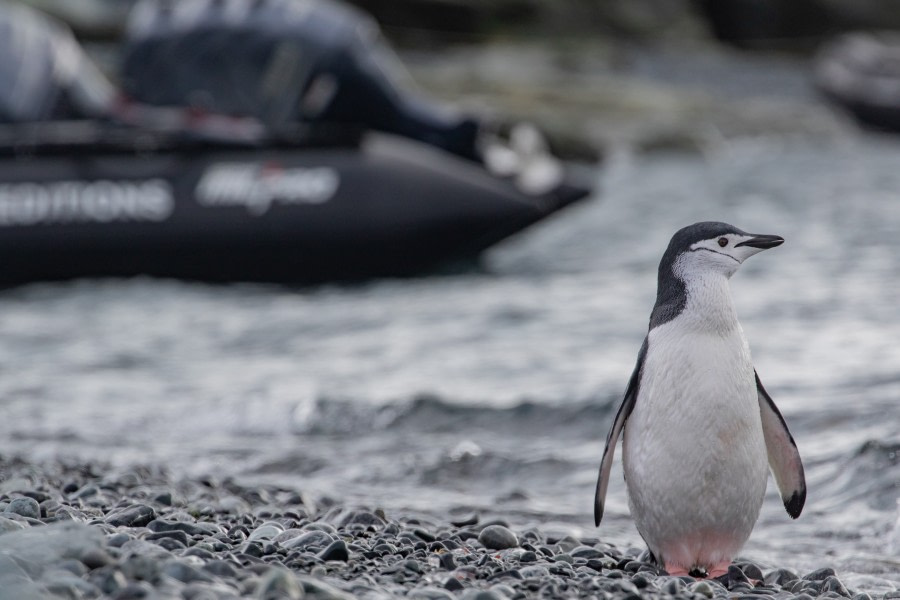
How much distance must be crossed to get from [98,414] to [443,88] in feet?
47.9

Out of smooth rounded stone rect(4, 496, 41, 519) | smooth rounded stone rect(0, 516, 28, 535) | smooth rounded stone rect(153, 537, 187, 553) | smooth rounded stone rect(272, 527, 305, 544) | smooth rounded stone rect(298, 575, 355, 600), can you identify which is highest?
smooth rounded stone rect(298, 575, 355, 600)

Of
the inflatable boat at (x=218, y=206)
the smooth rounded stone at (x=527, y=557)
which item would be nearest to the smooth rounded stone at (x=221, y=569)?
the smooth rounded stone at (x=527, y=557)

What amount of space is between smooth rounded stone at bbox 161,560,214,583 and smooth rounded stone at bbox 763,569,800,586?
1381 millimetres

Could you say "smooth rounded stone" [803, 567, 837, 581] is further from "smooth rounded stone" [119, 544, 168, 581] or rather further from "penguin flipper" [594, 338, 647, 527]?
"smooth rounded stone" [119, 544, 168, 581]

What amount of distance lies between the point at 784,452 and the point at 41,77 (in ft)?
24.9

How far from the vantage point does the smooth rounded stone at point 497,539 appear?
3045 mm

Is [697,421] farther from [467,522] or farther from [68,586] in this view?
[68,586]

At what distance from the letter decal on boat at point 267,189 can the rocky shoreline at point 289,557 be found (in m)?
4.82

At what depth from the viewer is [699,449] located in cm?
295

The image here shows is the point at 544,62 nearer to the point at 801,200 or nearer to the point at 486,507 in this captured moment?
the point at 801,200

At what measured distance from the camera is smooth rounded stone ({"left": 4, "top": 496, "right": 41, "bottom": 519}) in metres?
2.95

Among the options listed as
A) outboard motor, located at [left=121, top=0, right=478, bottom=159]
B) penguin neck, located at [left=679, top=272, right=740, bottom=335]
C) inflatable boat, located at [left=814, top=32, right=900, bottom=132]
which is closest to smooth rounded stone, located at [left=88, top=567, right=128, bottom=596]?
penguin neck, located at [left=679, top=272, right=740, bottom=335]

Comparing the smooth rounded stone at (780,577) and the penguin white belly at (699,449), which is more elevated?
the penguin white belly at (699,449)

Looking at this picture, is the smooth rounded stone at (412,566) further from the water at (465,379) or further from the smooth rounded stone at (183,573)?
the water at (465,379)
